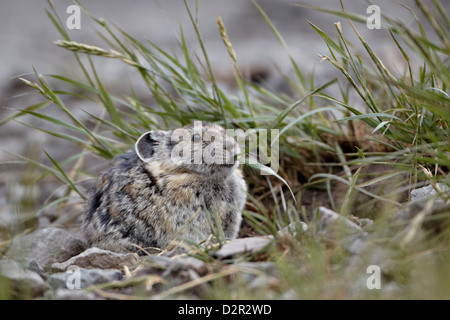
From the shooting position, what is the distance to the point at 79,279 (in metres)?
3.42

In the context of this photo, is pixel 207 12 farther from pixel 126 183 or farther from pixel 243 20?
pixel 126 183

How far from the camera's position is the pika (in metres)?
4.61

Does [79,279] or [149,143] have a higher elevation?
[149,143]

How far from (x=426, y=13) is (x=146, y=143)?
2563mm

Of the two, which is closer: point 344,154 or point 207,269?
point 207,269

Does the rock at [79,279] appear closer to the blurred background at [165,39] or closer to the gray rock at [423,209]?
the gray rock at [423,209]

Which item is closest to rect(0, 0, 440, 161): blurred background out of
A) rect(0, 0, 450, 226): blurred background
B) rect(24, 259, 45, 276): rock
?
rect(0, 0, 450, 226): blurred background

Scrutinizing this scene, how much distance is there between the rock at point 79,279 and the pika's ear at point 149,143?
149 cm

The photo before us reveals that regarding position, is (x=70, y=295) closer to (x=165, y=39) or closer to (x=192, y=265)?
(x=192, y=265)

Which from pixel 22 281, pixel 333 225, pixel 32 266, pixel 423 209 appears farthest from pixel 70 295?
pixel 423 209

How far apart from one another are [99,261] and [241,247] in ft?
3.79

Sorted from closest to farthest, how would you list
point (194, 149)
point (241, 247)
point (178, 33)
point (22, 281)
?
point (22, 281), point (241, 247), point (194, 149), point (178, 33)

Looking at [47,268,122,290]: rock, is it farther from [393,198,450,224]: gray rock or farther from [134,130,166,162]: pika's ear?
[393,198,450,224]: gray rock

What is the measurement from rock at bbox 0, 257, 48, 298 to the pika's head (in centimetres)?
162
